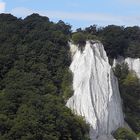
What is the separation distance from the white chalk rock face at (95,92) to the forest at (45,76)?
3.10 feet

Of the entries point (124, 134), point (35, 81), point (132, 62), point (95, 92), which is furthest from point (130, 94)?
point (35, 81)

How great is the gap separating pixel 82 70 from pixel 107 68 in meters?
2.72

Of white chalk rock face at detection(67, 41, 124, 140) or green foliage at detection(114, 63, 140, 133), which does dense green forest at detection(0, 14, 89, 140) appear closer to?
white chalk rock face at detection(67, 41, 124, 140)

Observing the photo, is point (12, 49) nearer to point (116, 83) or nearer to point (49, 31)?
point (49, 31)

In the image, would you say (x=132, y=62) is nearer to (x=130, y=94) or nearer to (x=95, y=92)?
(x=130, y=94)

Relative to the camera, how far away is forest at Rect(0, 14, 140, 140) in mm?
60531

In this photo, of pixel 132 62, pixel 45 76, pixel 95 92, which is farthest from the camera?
pixel 132 62

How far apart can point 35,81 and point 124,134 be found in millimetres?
9788

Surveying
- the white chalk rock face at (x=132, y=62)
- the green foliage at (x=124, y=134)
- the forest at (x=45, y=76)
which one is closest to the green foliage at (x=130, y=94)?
the forest at (x=45, y=76)

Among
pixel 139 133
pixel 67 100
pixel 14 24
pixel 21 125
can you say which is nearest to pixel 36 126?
pixel 21 125

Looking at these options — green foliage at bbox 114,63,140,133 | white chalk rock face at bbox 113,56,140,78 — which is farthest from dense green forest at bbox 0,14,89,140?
white chalk rock face at bbox 113,56,140,78

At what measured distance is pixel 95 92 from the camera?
7169 cm

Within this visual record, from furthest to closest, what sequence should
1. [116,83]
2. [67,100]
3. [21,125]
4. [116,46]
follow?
[116,46]
[116,83]
[67,100]
[21,125]

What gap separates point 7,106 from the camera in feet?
204
